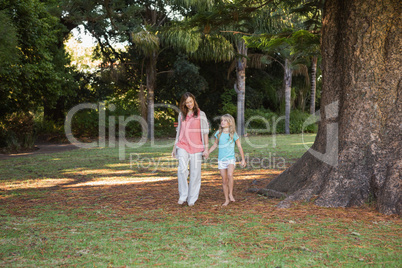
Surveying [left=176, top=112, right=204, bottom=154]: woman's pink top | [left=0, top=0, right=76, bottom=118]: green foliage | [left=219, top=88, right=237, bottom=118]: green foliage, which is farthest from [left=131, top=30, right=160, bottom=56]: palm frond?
[left=176, top=112, right=204, bottom=154]: woman's pink top

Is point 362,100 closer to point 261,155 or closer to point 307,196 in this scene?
point 307,196

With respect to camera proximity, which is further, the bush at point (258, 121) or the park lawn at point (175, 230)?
the bush at point (258, 121)

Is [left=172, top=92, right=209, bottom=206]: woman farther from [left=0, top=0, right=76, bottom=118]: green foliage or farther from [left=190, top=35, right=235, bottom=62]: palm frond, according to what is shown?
[left=190, top=35, right=235, bottom=62]: palm frond

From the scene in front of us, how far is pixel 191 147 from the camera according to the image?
22.2 feet

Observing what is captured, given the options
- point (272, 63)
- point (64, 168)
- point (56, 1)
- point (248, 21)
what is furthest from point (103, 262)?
point (272, 63)

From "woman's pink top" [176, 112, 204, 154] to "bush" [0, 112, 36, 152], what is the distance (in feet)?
42.8

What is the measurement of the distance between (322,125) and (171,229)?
11.8 feet

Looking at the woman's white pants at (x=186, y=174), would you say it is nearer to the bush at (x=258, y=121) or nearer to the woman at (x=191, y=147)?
the woman at (x=191, y=147)

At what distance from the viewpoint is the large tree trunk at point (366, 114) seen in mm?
6230

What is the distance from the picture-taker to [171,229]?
17.1ft

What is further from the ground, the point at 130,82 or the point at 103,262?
the point at 130,82

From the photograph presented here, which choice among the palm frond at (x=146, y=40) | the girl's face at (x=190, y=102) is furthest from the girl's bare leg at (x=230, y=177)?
the palm frond at (x=146, y=40)

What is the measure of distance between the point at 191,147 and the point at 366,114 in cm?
292

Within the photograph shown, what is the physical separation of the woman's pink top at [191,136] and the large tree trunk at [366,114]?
1.70 m
